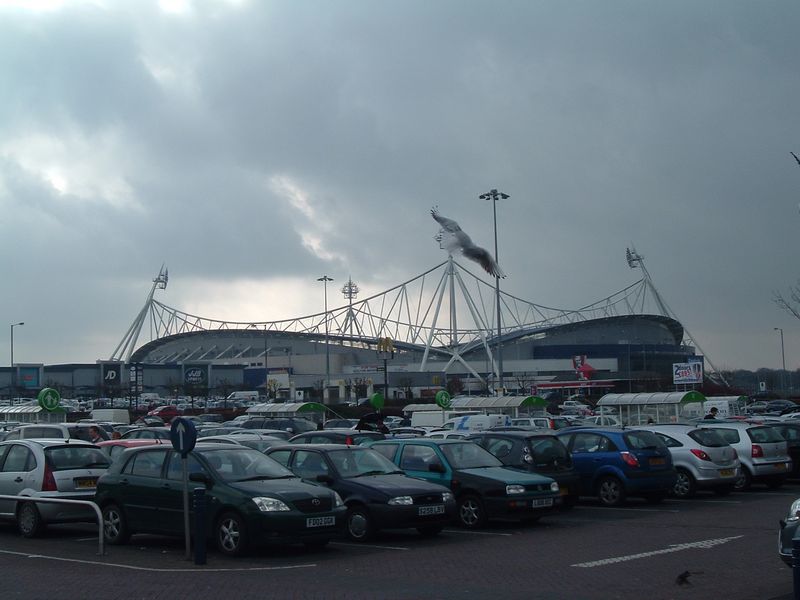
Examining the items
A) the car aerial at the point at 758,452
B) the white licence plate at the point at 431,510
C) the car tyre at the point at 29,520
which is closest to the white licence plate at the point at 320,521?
the white licence plate at the point at 431,510

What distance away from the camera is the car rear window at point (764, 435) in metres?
20.7

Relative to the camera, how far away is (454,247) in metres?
58.2

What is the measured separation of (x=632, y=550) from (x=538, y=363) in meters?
108

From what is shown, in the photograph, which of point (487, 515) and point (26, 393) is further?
point (26, 393)

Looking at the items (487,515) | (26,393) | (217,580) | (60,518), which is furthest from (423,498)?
(26,393)

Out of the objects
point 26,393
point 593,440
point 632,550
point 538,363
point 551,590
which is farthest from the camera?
point 538,363

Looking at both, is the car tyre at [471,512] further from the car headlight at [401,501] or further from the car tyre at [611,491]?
the car tyre at [611,491]

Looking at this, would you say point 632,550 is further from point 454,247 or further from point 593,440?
point 454,247

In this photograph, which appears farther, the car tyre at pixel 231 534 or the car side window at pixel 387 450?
the car side window at pixel 387 450

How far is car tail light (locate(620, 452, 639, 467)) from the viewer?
17.7 meters

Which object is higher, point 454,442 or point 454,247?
point 454,247

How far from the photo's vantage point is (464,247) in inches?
2266

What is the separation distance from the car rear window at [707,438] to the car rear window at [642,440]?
59.5 inches

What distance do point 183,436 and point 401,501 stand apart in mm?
3347
